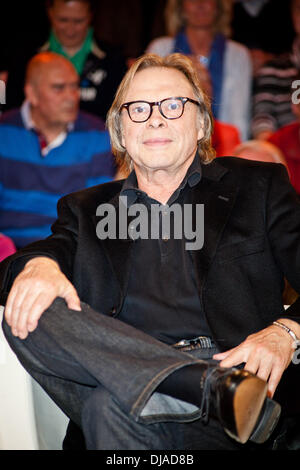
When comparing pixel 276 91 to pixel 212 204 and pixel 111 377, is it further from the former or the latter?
pixel 111 377

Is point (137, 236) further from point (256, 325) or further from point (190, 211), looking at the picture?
point (256, 325)

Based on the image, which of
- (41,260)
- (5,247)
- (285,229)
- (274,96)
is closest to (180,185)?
(285,229)

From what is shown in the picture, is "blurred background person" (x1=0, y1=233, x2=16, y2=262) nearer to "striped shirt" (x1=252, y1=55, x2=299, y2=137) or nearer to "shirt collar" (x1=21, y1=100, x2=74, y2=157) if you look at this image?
"shirt collar" (x1=21, y1=100, x2=74, y2=157)

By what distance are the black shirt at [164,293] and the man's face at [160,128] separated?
0.73ft

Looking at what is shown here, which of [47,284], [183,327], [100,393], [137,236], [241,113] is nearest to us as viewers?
[100,393]

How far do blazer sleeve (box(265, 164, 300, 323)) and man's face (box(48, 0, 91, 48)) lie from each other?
2.52 m

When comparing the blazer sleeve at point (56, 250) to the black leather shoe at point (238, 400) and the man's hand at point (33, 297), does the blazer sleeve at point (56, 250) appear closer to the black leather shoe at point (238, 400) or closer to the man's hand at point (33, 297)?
the man's hand at point (33, 297)

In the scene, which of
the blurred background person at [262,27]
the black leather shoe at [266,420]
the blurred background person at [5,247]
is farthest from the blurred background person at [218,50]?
the black leather shoe at [266,420]

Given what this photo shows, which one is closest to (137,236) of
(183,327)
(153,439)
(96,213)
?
(96,213)

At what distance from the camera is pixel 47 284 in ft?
5.18

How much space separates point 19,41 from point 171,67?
2.42m

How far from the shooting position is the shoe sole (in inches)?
51.8

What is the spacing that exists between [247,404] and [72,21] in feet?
10.5

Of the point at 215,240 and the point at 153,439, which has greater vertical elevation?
the point at 215,240
